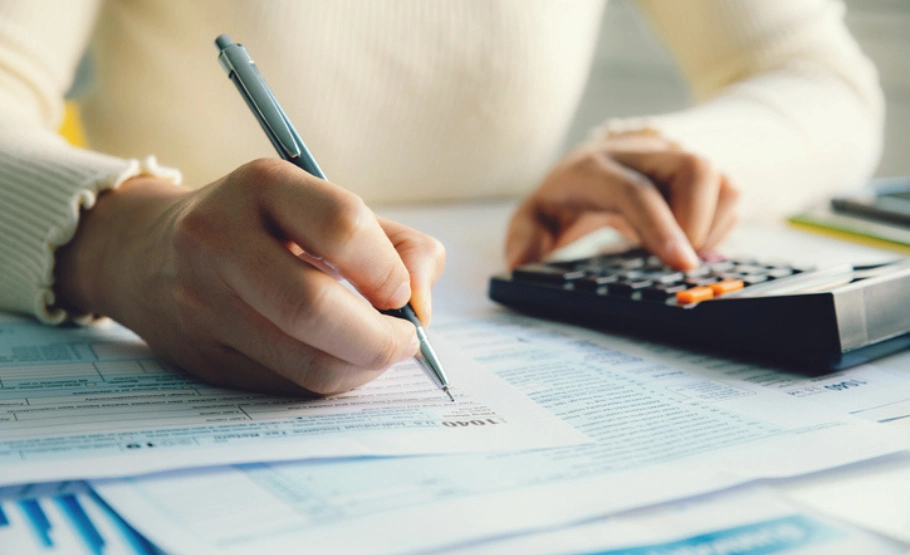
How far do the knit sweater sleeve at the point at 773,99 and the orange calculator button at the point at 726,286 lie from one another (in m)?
0.28

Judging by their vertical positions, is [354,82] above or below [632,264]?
above

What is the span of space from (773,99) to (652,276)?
0.41m

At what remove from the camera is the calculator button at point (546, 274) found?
422mm

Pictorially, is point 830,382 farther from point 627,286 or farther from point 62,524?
point 62,524

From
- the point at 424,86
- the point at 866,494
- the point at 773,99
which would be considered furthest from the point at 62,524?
the point at 773,99

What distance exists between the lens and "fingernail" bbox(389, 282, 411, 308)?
0.28 m

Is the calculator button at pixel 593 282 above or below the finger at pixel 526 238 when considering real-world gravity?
below

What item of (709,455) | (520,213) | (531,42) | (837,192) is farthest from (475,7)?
(709,455)

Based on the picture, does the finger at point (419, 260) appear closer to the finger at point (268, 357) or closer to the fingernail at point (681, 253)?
the finger at point (268, 357)

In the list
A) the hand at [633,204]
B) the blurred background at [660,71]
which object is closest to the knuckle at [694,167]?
the hand at [633,204]

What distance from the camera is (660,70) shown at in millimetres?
1431

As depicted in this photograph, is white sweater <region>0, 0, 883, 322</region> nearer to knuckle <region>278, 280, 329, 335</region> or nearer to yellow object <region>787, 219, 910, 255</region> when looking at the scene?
yellow object <region>787, 219, 910, 255</region>

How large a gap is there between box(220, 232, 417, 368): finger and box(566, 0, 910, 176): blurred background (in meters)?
1.22

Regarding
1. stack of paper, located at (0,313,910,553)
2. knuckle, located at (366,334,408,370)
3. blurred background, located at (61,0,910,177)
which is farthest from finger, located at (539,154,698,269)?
blurred background, located at (61,0,910,177)
